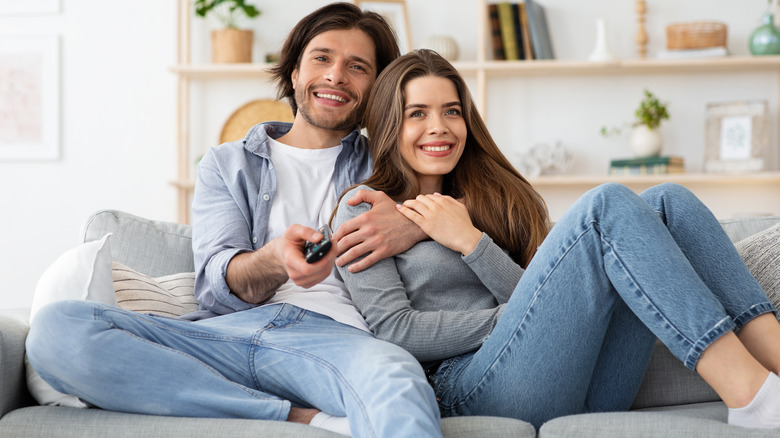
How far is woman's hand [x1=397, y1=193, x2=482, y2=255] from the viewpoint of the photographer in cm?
155

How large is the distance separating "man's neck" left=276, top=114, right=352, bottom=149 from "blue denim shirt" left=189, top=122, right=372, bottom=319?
0.05m

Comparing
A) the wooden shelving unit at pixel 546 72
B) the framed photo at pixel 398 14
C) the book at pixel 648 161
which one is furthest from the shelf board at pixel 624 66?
the book at pixel 648 161

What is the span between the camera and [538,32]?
3441 mm

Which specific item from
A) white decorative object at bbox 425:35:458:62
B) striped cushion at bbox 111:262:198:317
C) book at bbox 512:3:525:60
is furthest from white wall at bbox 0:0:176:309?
striped cushion at bbox 111:262:198:317

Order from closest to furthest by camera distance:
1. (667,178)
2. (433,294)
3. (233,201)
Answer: (433,294) < (233,201) < (667,178)

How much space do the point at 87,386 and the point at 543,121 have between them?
2783 millimetres

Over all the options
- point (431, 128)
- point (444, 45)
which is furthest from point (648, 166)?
point (431, 128)

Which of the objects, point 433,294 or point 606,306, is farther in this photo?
point 433,294

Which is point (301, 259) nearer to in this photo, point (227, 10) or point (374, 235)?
point (374, 235)

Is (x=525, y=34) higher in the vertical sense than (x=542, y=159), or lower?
higher

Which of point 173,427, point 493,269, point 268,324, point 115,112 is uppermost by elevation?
point 115,112

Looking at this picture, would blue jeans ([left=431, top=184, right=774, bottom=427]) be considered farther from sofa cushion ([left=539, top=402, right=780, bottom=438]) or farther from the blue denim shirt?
the blue denim shirt

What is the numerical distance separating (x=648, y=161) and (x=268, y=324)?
2399mm

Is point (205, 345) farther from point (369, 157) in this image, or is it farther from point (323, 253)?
point (369, 157)
